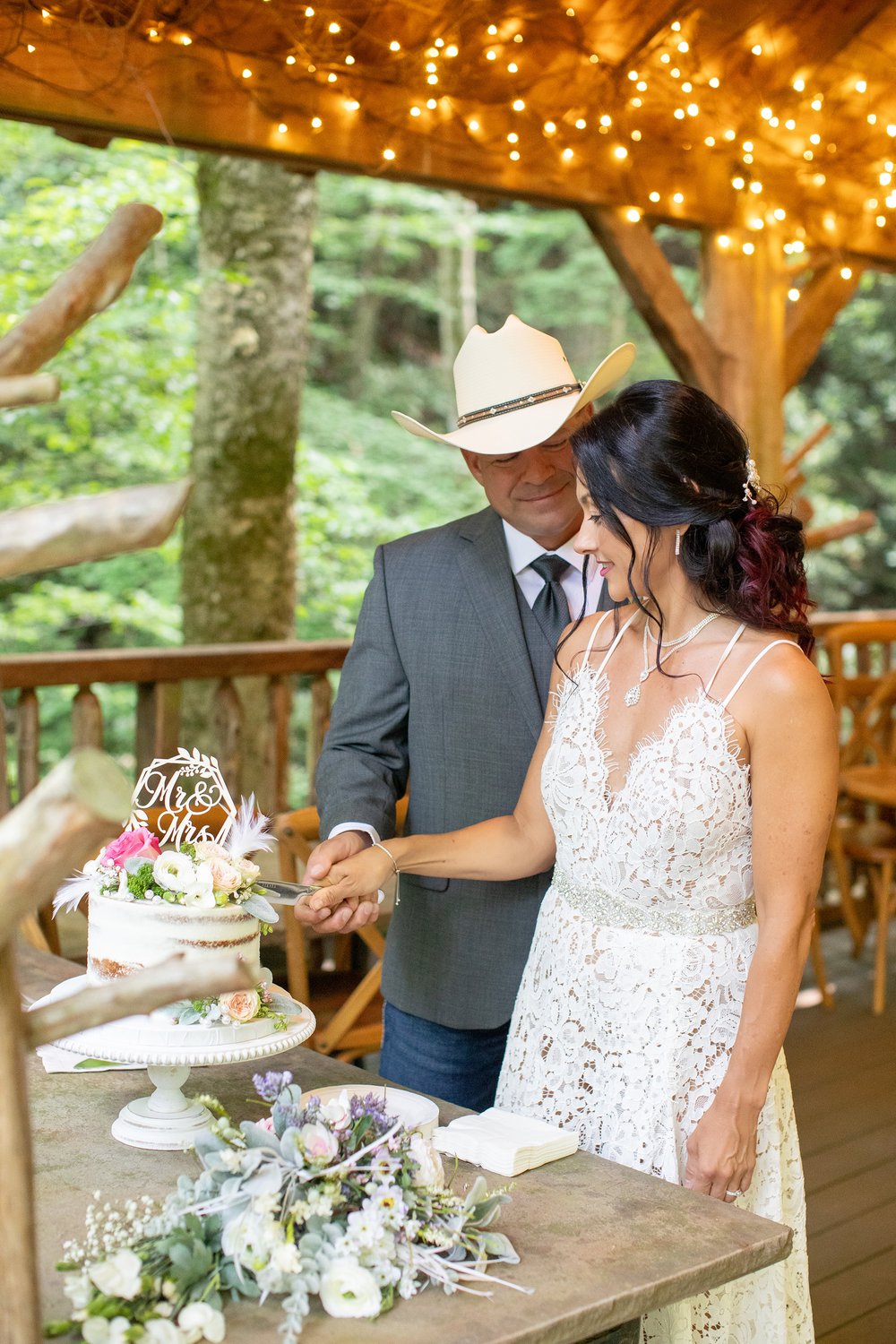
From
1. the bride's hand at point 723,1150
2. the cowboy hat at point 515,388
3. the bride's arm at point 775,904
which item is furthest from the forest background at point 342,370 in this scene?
the bride's hand at point 723,1150

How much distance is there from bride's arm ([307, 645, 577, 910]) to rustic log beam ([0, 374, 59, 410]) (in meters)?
1.22

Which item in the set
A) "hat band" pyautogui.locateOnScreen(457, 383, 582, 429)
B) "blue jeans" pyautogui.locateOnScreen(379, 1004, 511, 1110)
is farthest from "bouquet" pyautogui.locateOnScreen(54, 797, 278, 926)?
"hat band" pyautogui.locateOnScreen(457, 383, 582, 429)

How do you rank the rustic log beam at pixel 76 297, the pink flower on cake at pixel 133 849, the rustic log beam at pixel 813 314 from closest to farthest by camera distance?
A: the rustic log beam at pixel 76 297
the pink flower on cake at pixel 133 849
the rustic log beam at pixel 813 314

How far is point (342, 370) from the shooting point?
12094 millimetres

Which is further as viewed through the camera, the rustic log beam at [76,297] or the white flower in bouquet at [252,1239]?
the white flower in bouquet at [252,1239]

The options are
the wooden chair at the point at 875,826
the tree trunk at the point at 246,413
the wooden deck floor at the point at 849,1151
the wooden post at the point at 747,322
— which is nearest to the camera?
the wooden deck floor at the point at 849,1151

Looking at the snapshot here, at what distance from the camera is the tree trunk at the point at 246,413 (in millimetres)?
6277

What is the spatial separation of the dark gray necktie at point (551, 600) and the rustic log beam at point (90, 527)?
A: 1.43m

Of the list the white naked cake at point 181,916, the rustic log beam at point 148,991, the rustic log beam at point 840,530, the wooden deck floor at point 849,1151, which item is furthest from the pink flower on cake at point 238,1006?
the rustic log beam at point 840,530

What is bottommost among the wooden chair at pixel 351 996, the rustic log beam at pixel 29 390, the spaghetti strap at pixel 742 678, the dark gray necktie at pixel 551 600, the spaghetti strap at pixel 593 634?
the wooden chair at pixel 351 996

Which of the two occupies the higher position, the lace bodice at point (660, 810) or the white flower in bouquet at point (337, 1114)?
the lace bodice at point (660, 810)

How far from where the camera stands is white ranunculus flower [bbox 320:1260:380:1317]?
1.28 m

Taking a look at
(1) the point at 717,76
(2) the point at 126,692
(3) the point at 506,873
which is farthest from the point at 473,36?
(2) the point at 126,692

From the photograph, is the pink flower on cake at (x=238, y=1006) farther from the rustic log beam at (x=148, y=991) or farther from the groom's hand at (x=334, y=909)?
the rustic log beam at (x=148, y=991)
